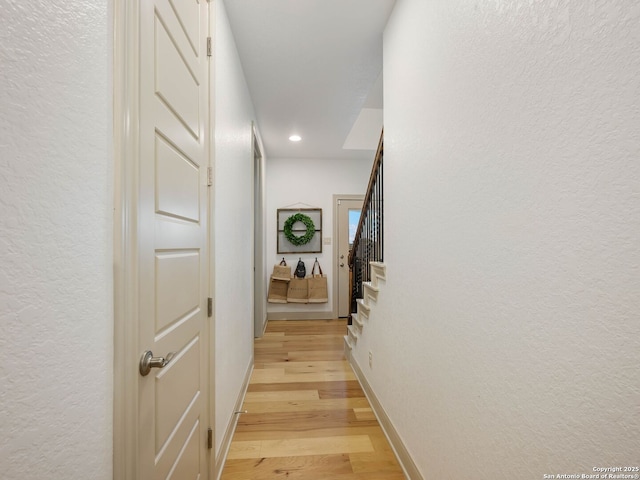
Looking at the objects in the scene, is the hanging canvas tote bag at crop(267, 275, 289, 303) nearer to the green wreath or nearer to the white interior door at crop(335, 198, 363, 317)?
the green wreath

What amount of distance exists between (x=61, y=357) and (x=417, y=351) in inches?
53.5

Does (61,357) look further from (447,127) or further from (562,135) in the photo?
(447,127)

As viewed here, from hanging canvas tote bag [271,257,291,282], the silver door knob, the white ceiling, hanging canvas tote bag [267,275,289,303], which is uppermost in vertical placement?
the white ceiling

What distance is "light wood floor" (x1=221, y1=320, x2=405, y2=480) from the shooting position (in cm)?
162

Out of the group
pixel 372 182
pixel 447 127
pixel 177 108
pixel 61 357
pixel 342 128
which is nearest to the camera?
pixel 61 357

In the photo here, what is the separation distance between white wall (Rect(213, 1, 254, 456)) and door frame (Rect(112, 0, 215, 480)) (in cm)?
73

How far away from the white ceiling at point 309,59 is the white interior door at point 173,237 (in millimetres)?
637

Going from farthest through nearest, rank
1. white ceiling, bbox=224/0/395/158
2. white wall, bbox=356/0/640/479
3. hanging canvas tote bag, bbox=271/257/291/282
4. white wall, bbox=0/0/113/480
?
hanging canvas tote bag, bbox=271/257/291/282
white ceiling, bbox=224/0/395/158
white wall, bbox=356/0/640/479
white wall, bbox=0/0/113/480

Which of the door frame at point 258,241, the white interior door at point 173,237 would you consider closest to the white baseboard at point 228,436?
the white interior door at point 173,237

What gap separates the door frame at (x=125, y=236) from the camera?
2.28 feet

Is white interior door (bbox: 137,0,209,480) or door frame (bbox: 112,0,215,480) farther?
white interior door (bbox: 137,0,209,480)

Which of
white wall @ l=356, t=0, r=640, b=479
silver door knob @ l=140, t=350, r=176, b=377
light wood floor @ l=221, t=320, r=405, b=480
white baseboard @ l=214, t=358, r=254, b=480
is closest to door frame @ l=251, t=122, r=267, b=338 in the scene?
light wood floor @ l=221, t=320, r=405, b=480

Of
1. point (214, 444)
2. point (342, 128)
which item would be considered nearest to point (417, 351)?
point (214, 444)

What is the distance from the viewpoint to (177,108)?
3.42 feet
